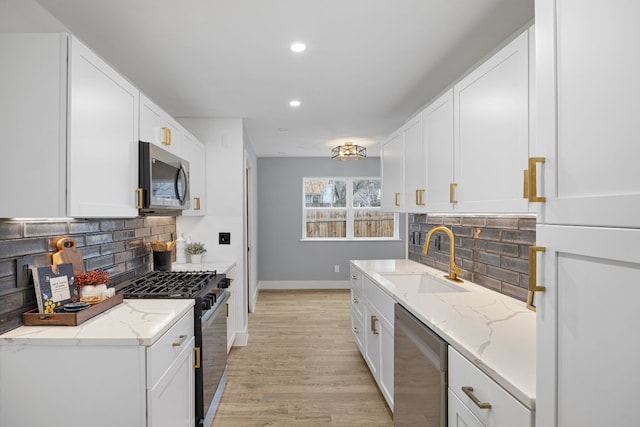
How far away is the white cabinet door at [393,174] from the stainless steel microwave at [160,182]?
177 centimetres

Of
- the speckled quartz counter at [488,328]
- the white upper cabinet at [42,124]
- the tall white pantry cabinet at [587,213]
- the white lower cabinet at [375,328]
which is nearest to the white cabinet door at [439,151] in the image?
the speckled quartz counter at [488,328]

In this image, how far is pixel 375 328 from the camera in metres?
2.65

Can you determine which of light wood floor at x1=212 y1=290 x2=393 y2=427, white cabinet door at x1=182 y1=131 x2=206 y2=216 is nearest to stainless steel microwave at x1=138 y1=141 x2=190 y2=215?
white cabinet door at x1=182 y1=131 x2=206 y2=216

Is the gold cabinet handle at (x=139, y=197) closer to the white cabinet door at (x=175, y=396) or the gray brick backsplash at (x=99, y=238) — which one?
the gray brick backsplash at (x=99, y=238)

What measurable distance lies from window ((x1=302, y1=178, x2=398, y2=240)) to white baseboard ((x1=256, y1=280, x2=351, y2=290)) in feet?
A: 2.62

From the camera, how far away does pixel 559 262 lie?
2.74 ft

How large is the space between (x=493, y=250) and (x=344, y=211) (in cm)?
443

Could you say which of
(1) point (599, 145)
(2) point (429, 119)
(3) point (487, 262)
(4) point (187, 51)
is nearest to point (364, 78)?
(2) point (429, 119)

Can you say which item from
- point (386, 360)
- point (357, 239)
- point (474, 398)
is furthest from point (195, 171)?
point (357, 239)

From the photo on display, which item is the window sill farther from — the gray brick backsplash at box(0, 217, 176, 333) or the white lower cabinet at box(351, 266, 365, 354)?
the gray brick backsplash at box(0, 217, 176, 333)

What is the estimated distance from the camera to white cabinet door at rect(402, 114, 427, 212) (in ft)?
8.41

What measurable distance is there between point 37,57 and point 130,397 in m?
1.38

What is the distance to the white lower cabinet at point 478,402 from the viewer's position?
1018 millimetres

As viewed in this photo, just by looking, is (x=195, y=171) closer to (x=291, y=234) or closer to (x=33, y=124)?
(x=33, y=124)
